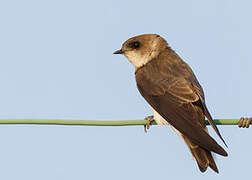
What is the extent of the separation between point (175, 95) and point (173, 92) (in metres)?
0.07

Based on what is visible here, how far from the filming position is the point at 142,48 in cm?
612

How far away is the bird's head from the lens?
19.7 ft

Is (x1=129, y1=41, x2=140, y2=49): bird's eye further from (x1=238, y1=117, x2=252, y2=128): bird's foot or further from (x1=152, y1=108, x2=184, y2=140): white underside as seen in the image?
(x1=238, y1=117, x2=252, y2=128): bird's foot

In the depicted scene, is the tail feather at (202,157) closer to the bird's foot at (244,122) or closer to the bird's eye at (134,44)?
the bird's foot at (244,122)

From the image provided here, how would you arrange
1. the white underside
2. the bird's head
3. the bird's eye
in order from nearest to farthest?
the white underside → the bird's head → the bird's eye

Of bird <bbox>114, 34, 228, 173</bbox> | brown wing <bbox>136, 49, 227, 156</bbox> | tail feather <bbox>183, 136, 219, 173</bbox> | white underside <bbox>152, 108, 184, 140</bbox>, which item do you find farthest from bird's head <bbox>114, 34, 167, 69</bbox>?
tail feather <bbox>183, 136, 219, 173</bbox>

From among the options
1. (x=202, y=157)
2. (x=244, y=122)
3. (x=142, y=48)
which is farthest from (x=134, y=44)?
(x=244, y=122)

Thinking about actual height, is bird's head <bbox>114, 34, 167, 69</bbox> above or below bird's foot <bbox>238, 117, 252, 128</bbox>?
above

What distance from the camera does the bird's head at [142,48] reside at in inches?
237

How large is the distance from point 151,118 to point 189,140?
0.74 metres

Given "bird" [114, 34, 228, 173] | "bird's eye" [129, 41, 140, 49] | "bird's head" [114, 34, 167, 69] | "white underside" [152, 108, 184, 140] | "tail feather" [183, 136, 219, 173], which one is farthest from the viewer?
"bird's eye" [129, 41, 140, 49]

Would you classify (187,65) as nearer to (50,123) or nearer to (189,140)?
(189,140)

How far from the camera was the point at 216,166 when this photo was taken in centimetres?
418

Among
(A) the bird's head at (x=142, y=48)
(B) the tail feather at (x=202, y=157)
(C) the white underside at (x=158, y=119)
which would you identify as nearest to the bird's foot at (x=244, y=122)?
(B) the tail feather at (x=202, y=157)
